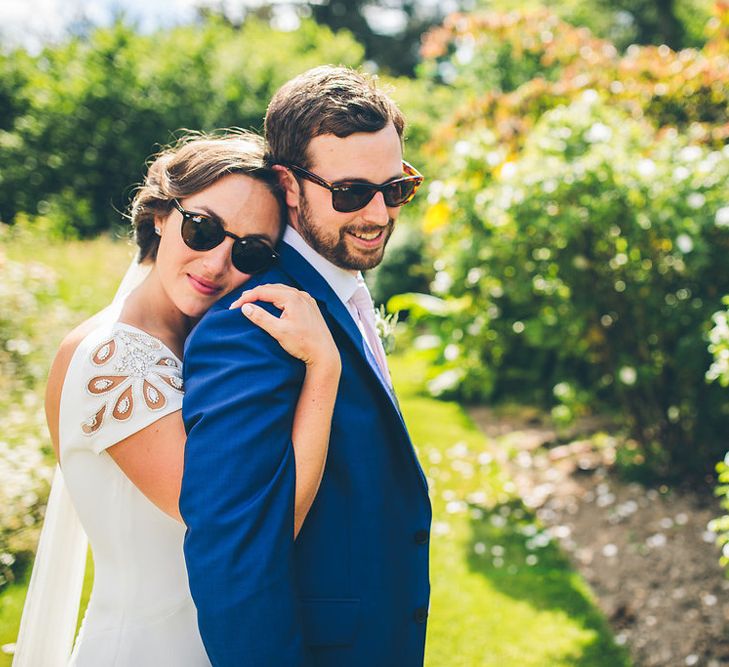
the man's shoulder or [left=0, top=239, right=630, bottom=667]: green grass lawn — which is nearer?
the man's shoulder

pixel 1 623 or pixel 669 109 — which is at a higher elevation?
pixel 669 109

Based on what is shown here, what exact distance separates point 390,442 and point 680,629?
301 cm

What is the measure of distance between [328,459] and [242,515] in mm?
360

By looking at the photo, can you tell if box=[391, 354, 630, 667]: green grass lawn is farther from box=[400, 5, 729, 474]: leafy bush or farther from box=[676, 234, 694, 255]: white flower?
box=[676, 234, 694, 255]: white flower

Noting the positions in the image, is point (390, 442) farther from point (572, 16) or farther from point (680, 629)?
point (572, 16)

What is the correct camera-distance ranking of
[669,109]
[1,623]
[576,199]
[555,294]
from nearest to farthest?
[1,623] < [576,199] < [555,294] < [669,109]

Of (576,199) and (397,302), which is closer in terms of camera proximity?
(576,199)

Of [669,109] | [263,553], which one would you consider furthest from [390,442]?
[669,109]

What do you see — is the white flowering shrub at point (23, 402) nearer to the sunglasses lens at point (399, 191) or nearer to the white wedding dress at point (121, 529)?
the white wedding dress at point (121, 529)

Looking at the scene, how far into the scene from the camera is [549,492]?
589 cm

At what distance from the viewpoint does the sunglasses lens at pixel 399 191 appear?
6.67 ft

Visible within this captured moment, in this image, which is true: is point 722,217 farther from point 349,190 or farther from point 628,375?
point 349,190

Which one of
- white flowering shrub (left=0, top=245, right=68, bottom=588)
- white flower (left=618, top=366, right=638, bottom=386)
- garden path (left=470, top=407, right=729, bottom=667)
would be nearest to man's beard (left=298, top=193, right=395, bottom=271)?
garden path (left=470, top=407, right=729, bottom=667)

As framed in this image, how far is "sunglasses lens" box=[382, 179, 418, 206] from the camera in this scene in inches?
80.0
